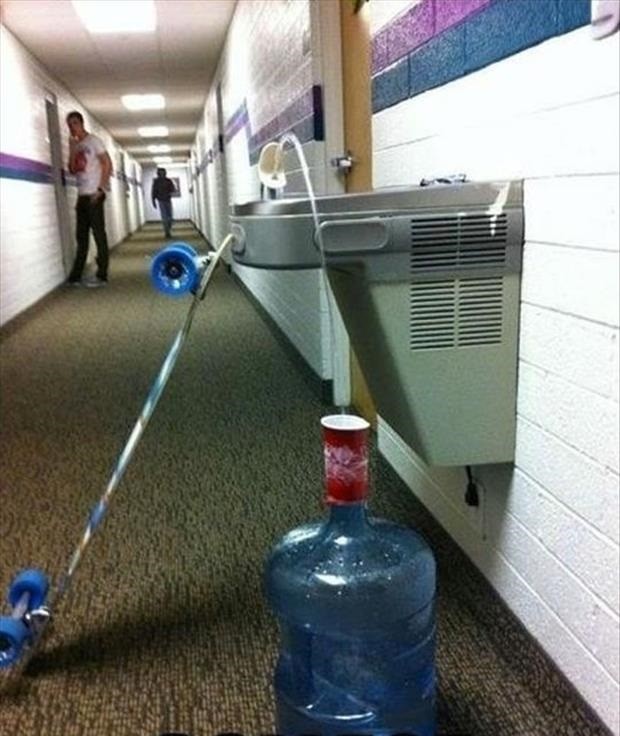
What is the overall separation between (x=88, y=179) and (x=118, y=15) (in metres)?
1.72

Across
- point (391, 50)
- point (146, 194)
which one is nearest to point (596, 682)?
point (391, 50)

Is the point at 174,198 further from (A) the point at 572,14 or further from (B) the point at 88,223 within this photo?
(A) the point at 572,14

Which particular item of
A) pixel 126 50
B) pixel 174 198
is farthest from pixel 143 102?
pixel 174 198

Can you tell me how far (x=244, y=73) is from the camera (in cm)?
606

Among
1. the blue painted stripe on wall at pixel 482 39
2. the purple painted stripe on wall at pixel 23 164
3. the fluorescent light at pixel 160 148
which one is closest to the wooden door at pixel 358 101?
the blue painted stripe on wall at pixel 482 39

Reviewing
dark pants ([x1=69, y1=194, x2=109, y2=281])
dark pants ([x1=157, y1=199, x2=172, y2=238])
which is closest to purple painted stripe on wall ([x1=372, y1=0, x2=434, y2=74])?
dark pants ([x1=69, y1=194, x2=109, y2=281])

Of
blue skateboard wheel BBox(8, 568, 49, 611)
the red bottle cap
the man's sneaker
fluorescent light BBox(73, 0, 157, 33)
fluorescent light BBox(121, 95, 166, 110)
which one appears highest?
fluorescent light BBox(121, 95, 166, 110)

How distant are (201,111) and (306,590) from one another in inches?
526

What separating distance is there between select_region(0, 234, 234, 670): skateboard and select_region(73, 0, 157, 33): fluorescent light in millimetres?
5022

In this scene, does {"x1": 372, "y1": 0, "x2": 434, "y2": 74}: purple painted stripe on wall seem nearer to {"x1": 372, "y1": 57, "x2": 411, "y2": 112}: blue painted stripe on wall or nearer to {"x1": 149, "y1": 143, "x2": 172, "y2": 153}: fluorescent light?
{"x1": 372, "y1": 57, "x2": 411, "y2": 112}: blue painted stripe on wall

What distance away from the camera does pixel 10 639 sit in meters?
1.45

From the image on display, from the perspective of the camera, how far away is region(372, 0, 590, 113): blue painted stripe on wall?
124 cm

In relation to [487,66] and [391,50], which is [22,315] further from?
[487,66]

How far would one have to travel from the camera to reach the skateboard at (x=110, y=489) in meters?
1.44
